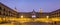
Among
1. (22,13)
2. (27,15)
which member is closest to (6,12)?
(22,13)

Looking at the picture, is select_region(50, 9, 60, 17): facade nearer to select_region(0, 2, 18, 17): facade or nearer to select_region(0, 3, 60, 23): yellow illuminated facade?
select_region(0, 3, 60, 23): yellow illuminated facade

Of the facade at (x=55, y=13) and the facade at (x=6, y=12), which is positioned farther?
the facade at (x=55, y=13)

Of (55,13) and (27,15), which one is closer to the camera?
(55,13)

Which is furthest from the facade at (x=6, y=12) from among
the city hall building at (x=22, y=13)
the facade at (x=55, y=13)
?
the facade at (x=55, y=13)

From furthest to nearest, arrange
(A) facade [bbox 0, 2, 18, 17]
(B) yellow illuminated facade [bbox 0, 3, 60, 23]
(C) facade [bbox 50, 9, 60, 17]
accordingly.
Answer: (C) facade [bbox 50, 9, 60, 17] → (B) yellow illuminated facade [bbox 0, 3, 60, 23] → (A) facade [bbox 0, 2, 18, 17]

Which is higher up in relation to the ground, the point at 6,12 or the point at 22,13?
the point at 6,12

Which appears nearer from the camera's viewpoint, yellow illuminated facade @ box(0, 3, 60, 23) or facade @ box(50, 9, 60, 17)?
yellow illuminated facade @ box(0, 3, 60, 23)

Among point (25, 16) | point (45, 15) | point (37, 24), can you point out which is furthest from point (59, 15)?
point (37, 24)

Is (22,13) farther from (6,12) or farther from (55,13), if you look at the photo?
(55,13)

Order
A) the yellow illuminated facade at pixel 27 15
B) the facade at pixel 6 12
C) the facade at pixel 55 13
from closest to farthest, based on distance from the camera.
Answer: the facade at pixel 6 12, the yellow illuminated facade at pixel 27 15, the facade at pixel 55 13

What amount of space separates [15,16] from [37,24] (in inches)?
395

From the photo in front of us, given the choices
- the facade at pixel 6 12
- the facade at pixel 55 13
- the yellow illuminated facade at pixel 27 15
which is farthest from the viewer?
the facade at pixel 55 13

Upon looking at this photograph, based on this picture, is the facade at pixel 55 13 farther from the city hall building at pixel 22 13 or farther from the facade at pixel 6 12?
the facade at pixel 6 12

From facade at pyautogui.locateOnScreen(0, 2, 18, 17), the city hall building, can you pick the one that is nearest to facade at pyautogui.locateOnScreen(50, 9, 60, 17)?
the city hall building
